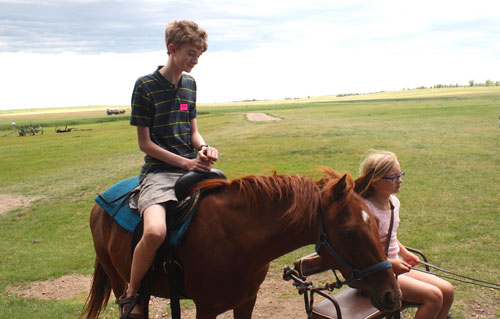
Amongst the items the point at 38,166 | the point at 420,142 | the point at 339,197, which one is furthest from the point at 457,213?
the point at 38,166

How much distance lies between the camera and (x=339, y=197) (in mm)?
2771

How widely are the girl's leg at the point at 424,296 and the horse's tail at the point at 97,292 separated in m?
3.19

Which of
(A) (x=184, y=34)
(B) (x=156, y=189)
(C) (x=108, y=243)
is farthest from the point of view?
(C) (x=108, y=243)

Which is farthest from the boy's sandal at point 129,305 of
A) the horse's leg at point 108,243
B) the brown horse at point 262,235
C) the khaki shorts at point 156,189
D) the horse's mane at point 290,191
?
the horse's mane at point 290,191

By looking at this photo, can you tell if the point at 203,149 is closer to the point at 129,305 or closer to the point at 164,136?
the point at 164,136

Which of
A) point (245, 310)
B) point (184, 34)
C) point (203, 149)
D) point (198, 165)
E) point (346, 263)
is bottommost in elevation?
point (245, 310)

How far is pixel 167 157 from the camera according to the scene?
3.53 m

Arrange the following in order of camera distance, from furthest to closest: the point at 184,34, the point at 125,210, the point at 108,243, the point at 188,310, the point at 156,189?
the point at 188,310 < the point at 108,243 < the point at 125,210 < the point at 156,189 < the point at 184,34

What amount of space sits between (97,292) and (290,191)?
286 centimetres

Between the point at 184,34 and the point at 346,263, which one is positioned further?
the point at 184,34

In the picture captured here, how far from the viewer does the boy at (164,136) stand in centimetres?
330

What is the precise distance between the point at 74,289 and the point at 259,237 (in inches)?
191

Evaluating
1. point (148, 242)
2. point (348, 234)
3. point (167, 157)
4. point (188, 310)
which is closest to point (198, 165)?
point (167, 157)

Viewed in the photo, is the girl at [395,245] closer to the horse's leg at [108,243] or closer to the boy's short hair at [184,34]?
the boy's short hair at [184,34]
